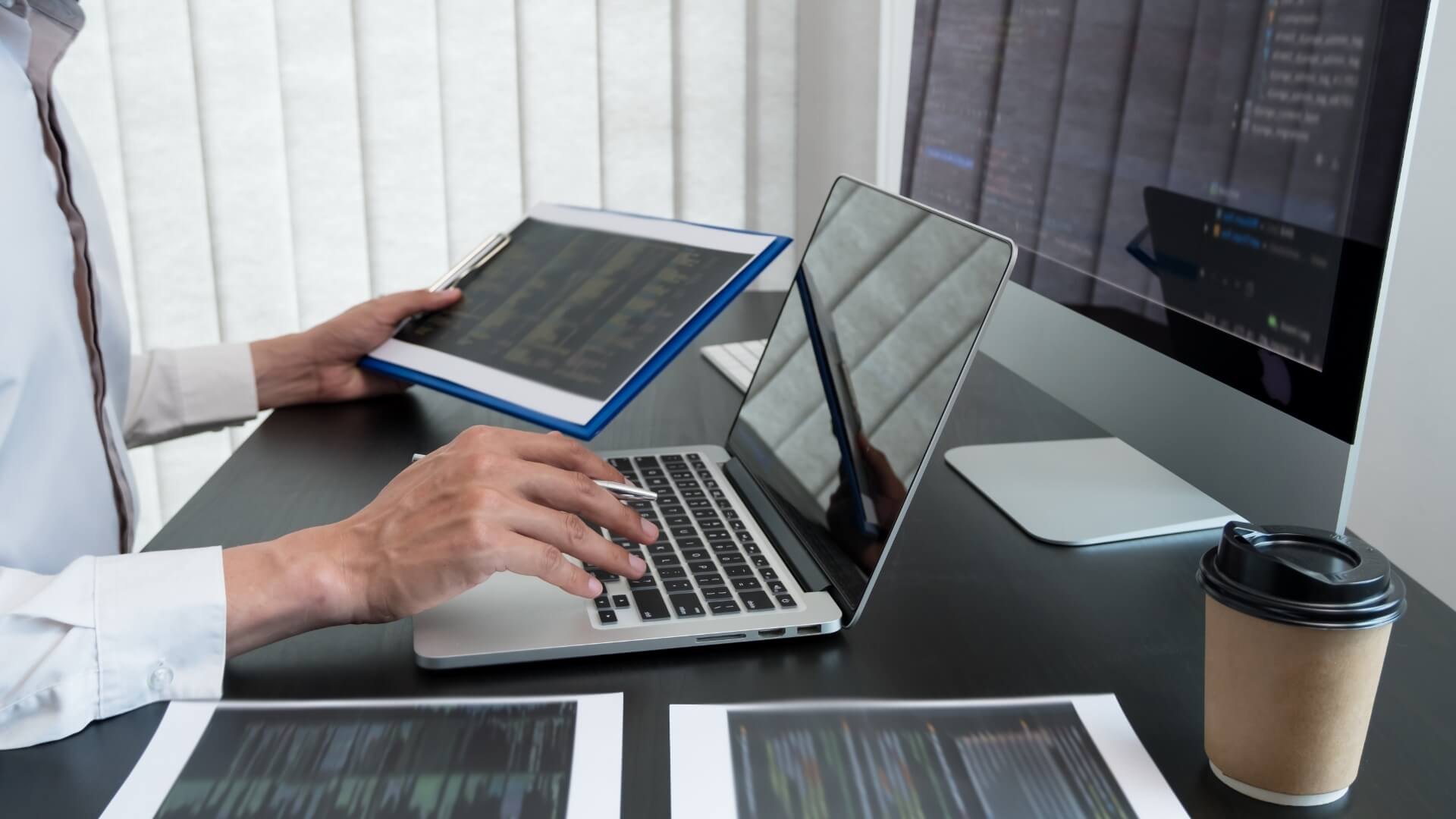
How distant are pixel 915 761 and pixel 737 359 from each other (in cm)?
69

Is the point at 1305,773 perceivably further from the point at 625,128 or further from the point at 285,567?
the point at 625,128

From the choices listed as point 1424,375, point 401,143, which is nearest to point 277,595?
point 1424,375

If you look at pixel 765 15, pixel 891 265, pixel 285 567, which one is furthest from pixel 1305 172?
pixel 765 15

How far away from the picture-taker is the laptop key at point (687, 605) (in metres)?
0.62

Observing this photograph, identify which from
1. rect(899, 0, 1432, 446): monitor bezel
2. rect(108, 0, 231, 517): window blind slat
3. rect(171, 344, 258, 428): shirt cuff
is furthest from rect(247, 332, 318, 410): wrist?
rect(108, 0, 231, 517): window blind slat

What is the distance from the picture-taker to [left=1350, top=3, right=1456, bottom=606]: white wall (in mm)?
988

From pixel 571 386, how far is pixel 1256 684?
56 centimetres

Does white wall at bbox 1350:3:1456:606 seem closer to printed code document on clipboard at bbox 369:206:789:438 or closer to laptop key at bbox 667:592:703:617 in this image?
printed code document on clipboard at bbox 369:206:789:438

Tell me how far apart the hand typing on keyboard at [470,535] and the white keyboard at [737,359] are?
43 centimetres

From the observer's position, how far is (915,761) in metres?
0.51

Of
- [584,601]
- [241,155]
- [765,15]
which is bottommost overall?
[584,601]

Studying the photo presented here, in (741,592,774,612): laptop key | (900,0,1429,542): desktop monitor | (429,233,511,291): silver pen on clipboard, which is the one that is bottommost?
(741,592,774,612): laptop key

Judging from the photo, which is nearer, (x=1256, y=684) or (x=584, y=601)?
(x=1256, y=684)

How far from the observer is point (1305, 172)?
582 millimetres
